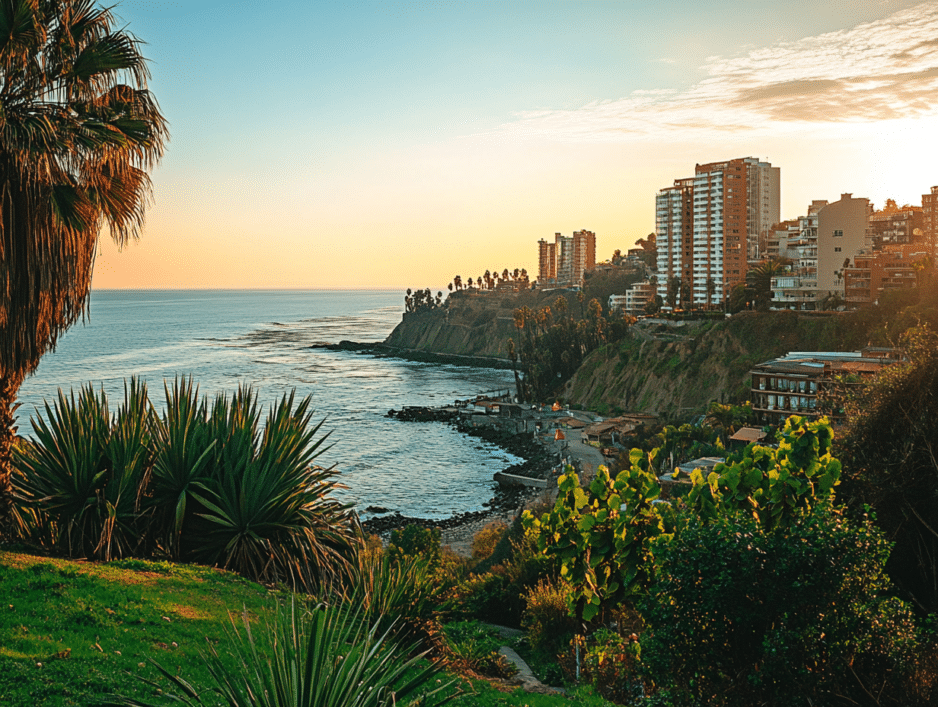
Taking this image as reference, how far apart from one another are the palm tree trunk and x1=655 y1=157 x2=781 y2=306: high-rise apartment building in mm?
83472

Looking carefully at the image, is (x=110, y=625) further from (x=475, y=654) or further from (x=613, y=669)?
(x=613, y=669)

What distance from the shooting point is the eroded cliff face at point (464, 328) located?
4660 inches

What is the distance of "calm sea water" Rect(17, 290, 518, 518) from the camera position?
135 ft

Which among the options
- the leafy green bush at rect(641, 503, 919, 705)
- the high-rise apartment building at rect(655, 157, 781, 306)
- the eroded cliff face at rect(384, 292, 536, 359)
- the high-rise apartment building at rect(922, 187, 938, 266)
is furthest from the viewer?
the eroded cliff face at rect(384, 292, 536, 359)

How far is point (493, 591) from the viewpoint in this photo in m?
13.5

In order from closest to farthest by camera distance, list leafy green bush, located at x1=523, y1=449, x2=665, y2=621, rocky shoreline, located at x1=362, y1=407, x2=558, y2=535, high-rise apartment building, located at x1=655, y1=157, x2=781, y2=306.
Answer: leafy green bush, located at x1=523, y1=449, x2=665, y2=621, rocky shoreline, located at x1=362, y1=407, x2=558, y2=535, high-rise apartment building, located at x1=655, y1=157, x2=781, y2=306

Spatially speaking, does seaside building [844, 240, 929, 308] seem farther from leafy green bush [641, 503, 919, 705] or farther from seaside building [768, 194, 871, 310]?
leafy green bush [641, 503, 919, 705]

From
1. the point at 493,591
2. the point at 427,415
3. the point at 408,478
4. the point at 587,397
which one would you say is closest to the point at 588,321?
the point at 587,397

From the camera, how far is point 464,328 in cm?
12425

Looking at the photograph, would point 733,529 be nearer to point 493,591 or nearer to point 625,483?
point 625,483

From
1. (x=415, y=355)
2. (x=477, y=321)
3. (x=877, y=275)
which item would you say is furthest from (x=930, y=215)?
(x=415, y=355)

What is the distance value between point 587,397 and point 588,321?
603 inches

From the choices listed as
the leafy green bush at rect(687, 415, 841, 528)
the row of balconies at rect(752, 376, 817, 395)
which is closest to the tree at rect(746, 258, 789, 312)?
the row of balconies at rect(752, 376, 817, 395)

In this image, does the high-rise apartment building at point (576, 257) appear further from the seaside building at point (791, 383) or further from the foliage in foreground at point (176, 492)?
the foliage in foreground at point (176, 492)
